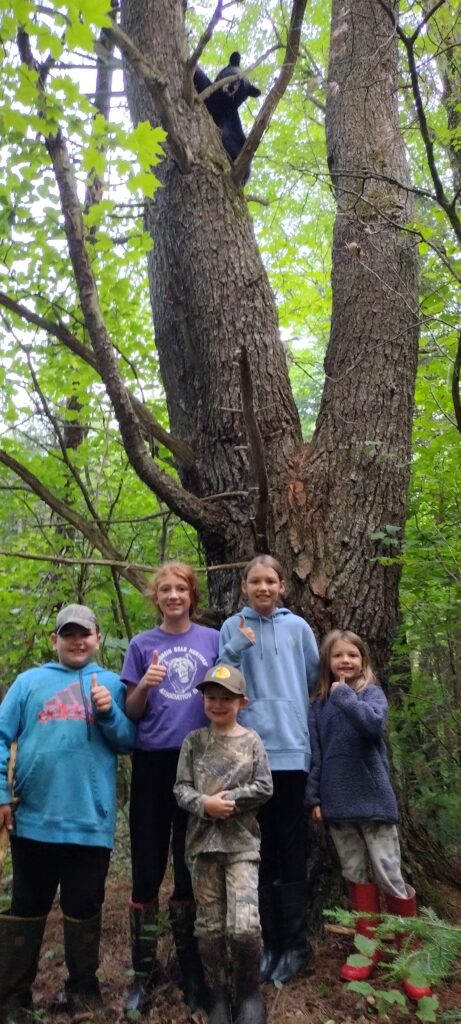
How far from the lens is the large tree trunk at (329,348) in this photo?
12.1ft

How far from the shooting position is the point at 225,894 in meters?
2.79

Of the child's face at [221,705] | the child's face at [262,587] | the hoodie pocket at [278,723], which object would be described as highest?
the child's face at [262,587]

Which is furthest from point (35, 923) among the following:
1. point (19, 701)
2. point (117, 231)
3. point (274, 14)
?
point (274, 14)

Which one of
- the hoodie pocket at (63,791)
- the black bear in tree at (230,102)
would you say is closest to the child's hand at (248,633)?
the hoodie pocket at (63,791)

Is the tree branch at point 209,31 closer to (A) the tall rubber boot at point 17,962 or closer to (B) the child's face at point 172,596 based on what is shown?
(B) the child's face at point 172,596

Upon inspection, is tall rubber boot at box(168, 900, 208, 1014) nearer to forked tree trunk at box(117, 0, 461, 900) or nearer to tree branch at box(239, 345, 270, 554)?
forked tree trunk at box(117, 0, 461, 900)

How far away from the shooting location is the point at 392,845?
10.0 feet

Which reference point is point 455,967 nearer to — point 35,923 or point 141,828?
point 141,828

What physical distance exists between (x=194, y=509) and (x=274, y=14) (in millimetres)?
5391

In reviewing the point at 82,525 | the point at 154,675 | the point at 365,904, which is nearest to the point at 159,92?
the point at 82,525

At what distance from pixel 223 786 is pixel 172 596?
87 centimetres

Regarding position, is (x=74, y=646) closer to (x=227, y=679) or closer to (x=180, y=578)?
(x=180, y=578)

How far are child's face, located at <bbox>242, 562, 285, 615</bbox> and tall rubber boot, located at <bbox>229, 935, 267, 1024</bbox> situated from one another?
135cm

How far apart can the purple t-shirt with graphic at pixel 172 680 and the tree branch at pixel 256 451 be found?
1.94 ft
